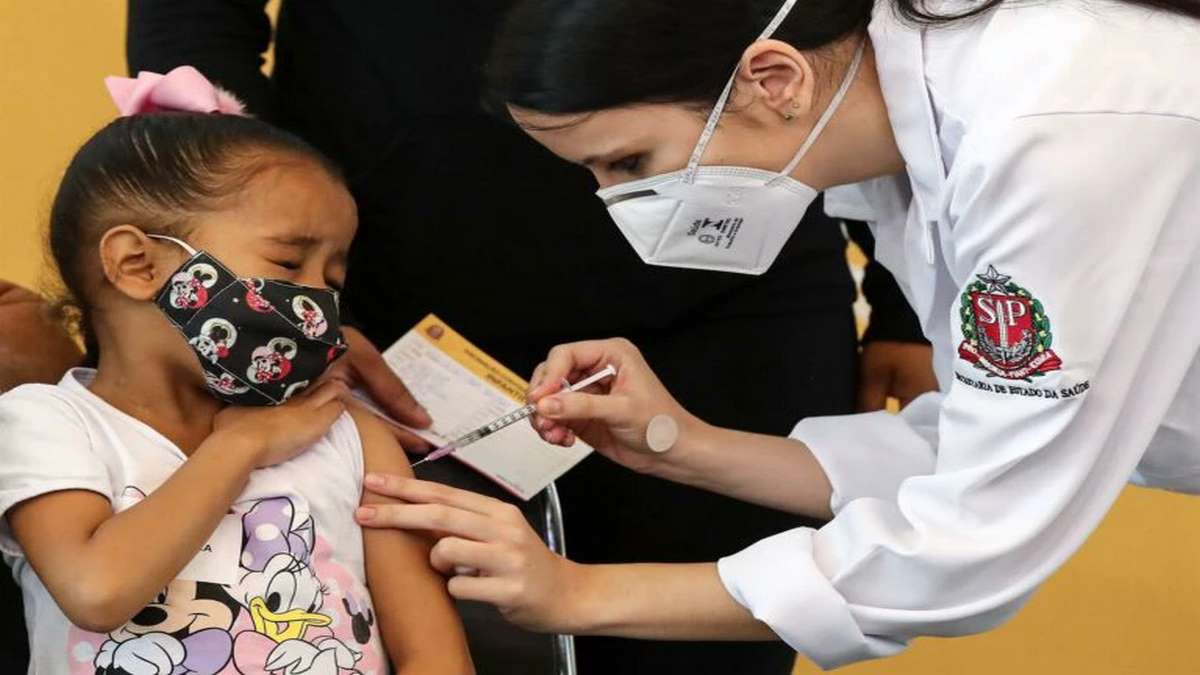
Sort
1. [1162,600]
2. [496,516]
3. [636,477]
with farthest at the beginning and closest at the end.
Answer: [1162,600]
[636,477]
[496,516]

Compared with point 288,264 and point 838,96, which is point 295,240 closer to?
point 288,264

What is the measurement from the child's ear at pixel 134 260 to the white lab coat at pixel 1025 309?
659mm

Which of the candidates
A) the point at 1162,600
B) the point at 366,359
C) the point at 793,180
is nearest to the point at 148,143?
the point at 366,359

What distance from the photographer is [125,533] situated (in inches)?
49.8

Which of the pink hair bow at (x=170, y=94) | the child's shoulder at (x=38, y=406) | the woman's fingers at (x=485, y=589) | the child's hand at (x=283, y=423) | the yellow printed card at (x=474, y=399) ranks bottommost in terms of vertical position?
the yellow printed card at (x=474, y=399)

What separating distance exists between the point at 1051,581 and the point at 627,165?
192cm

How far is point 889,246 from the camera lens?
1608 mm

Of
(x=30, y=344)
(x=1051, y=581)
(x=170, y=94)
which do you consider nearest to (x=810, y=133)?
(x=170, y=94)

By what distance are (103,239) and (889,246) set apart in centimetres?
87

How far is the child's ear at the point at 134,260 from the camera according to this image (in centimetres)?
143

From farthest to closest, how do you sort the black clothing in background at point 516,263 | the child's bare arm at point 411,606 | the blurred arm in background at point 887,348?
1. the blurred arm in background at point 887,348
2. the black clothing in background at point 516,263
3. the child's bare arm at point 411,606

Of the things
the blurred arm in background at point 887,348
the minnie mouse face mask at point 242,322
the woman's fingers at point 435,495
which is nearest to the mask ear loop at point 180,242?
the minnie mouse face mask at point 242,322

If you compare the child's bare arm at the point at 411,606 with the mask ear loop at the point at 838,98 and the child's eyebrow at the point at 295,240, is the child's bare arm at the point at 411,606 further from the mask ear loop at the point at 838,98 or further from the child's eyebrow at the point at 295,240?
the mask ear loop at the point at 838,98

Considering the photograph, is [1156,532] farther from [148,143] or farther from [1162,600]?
A: [148,143]
